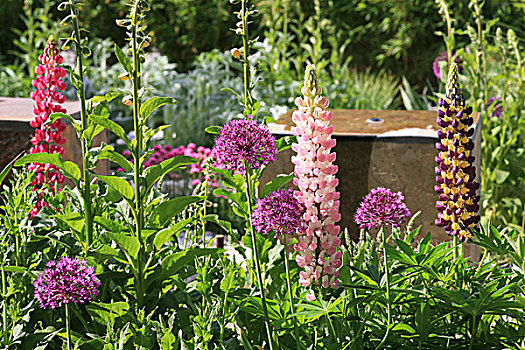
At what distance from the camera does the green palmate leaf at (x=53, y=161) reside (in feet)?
5.18

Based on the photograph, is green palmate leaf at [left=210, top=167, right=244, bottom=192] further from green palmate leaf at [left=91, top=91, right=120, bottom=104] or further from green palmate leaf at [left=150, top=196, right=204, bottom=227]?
green palmate leaf at [left=91, top=91, right=120, bottom=104]

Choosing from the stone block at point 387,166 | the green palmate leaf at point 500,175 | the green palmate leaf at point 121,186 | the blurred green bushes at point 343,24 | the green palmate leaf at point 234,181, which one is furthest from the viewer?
the blurred green bushes at point 343,24

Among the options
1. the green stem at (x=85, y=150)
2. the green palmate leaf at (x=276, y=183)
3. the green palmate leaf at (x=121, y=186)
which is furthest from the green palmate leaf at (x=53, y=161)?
the green palmate leaf at (x=276, y=183)

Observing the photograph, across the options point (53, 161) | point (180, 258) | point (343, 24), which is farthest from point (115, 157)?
point (343, 24)

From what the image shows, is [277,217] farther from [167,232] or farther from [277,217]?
[167,232]

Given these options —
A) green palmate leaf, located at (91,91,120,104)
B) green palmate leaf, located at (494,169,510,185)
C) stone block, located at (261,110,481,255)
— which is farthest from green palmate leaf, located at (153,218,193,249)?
green palmate leaf, located at (494,169,510,185)

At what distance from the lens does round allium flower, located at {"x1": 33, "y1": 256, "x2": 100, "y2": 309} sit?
1313mm

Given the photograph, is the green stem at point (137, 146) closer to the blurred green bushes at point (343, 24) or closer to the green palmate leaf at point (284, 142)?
the green palmate leaf at point (284, 142)

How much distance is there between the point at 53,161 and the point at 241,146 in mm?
520

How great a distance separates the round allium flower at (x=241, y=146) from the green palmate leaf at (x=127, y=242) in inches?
11.7

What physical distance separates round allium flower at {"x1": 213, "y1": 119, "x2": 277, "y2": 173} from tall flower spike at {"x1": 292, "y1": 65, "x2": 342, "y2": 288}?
99mm

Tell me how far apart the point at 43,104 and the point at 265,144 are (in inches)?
37.8

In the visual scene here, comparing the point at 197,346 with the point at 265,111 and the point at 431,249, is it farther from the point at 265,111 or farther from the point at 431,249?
the point at 265,111

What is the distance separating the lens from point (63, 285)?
132 centimetres
